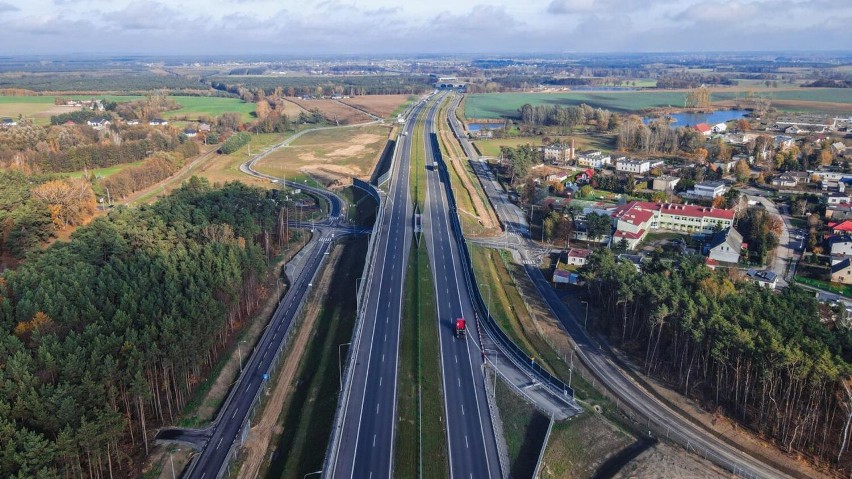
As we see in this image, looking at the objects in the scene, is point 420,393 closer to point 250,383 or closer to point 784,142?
point 250,383

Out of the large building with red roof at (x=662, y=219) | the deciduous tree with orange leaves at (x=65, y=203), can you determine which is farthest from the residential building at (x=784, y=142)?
the deciduous tree with orange leaves at (x=65, y=203)

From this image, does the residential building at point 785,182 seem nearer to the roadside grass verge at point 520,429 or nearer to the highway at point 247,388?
the roadside grass verge at point 520,429

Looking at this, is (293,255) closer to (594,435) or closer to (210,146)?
(594,435)

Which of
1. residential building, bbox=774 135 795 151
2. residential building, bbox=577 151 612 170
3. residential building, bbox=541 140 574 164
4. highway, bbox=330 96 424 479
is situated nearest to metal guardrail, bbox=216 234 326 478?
highway, bbox=330 96 424 479

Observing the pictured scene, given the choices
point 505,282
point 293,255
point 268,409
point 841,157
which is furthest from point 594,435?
point 841,157

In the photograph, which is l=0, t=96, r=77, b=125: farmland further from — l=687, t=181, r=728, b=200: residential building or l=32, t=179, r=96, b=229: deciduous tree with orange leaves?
l=687, t=181, r=728, b=200: residential building

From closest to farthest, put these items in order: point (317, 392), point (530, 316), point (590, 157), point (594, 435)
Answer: point (594, 435) < point (317, 392) < point (530, 316) < point (590, 157)
